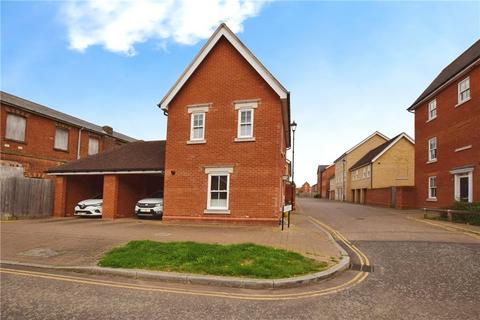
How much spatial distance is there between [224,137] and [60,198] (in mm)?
11446

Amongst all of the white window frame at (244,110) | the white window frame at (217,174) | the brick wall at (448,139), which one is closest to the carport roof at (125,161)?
the white window frame at (217,174)

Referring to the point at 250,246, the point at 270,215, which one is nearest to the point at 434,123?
the point at 270,215

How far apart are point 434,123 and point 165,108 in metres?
19.4

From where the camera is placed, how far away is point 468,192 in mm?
20109

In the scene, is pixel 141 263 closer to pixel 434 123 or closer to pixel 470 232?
pixel 470 232

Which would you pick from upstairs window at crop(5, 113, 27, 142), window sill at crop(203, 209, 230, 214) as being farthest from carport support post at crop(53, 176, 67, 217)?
window sill at crop(203, 209, 230, 214)

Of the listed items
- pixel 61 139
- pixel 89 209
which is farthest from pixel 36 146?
pixel 89 209

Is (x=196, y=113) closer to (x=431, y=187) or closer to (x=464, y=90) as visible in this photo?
(x=464, y=90)

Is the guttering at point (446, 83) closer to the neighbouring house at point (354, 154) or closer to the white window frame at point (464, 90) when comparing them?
the white window frame at point (464, 90)

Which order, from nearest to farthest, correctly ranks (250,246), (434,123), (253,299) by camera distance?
1. (253,299)
2. (250,246)
3. (434,123)

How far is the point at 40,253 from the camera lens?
9.78m

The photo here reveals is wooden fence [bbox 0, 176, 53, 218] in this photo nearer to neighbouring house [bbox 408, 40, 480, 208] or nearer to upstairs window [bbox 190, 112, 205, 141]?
upstairs window [bbox 190, 112, 205, 141]

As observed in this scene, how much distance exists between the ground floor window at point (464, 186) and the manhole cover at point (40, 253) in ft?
68.7

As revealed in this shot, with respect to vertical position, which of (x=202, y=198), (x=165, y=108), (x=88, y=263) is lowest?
(x=88, y=263)
